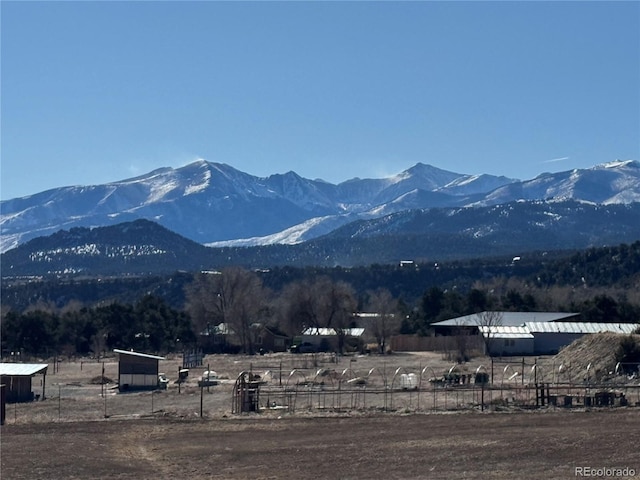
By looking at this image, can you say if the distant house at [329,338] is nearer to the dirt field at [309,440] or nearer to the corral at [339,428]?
the corral at [339,428]

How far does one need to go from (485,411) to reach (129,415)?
46.1 feet

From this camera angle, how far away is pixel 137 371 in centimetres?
5938

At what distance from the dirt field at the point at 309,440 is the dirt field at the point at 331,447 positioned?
0.04 meters

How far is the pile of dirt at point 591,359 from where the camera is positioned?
57.5m

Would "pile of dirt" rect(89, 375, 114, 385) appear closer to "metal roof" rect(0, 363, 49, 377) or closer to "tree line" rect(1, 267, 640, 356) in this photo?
"metal roof" rect(0, 363, 49, 377)

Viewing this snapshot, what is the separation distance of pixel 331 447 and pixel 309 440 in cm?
169

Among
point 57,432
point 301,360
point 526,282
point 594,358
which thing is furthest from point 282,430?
point 526,282

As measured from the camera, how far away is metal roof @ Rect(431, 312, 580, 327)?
89.8 metres

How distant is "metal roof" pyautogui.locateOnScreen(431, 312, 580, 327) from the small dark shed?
36.3 meters

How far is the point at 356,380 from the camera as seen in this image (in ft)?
188

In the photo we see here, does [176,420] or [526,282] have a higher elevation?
[526,282]

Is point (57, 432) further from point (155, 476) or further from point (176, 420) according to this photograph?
point (155, 476)

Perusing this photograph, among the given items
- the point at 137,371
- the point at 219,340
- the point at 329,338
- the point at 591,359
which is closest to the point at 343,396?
the point at 137,371

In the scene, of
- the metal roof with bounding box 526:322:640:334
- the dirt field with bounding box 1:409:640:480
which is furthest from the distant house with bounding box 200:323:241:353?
the dirt field with bounding box 1:409:640:480
